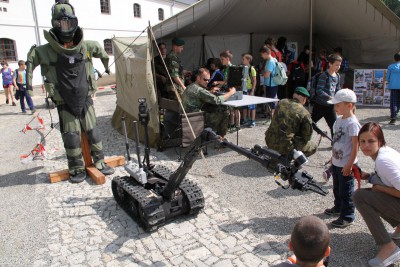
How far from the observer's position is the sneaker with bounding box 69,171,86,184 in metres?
5.11

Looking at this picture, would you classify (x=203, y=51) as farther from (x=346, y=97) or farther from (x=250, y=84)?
(x=346, y=97)

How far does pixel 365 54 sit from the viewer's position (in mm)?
11000

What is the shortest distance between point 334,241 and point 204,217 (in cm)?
142

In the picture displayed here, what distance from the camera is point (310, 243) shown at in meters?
1.65

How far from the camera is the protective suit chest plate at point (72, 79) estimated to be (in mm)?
4844

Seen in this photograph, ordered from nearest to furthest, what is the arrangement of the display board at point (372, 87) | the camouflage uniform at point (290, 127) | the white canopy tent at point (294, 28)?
the camouflage uniform at point (290, 127), the white canopy tent at point (294, 28), the display board at point (372, 87)

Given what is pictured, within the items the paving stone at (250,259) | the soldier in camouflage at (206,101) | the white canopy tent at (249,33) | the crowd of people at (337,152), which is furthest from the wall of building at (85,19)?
the paving stone at (250,259)

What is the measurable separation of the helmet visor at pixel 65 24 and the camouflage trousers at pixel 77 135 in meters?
1.11

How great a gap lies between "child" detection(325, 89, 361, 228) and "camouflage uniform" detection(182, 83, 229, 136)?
2660mm

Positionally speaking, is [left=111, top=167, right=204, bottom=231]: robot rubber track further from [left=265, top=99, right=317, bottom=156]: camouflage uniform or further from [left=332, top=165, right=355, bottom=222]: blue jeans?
[left=265, top=99, right=317, bottom=156]: camouflage uniform

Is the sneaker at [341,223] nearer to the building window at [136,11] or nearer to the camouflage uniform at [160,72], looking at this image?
the camouflage uniform at [160,72]

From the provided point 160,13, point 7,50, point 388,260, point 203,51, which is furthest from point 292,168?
point 160,13

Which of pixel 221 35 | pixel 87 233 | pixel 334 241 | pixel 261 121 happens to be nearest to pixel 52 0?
pixel 221 35

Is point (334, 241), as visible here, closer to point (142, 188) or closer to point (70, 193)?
point (142, 188)
